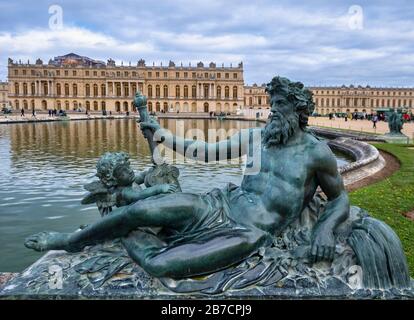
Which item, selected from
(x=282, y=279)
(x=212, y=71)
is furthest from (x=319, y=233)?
(x=212, y=71)

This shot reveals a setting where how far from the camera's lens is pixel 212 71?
92938 millimetres

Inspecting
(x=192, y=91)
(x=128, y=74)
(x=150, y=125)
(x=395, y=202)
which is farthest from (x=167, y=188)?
(x=128, y=74)

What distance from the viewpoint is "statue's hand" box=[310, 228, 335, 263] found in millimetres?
2742

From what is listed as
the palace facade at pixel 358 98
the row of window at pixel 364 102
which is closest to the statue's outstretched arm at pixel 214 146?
the palace facade at pixel 358 98

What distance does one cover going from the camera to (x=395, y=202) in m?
6.60

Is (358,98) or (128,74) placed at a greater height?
(128,74)

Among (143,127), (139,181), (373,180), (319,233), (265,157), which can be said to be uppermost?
(143,127)

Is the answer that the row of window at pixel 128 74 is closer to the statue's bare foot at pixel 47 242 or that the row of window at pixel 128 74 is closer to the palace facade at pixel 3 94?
the palace facade at pixel 3 94

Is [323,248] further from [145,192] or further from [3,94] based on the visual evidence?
[3,94]

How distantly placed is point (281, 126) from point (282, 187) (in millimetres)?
429

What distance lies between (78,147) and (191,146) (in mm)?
14402

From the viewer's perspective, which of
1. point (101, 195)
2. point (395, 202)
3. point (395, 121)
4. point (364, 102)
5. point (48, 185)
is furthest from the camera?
point (364, 102)

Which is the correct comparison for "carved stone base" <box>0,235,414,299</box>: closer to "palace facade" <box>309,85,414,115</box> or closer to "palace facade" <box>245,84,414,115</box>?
"palace facade" <box>245,84,414,115</box>
